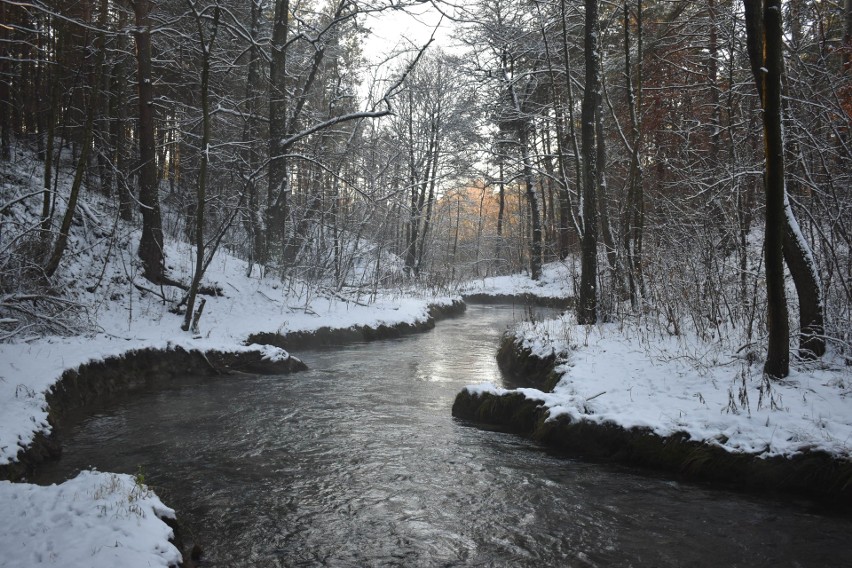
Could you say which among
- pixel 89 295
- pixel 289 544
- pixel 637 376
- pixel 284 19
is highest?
pixel 284 19

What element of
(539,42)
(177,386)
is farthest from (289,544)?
(539,42)

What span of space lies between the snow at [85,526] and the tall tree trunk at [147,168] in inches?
379

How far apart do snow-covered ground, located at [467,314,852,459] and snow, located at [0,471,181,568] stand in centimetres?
502

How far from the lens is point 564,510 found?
5.19 metres

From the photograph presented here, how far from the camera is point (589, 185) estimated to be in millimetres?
11602

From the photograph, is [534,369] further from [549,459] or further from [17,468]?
[17,468]

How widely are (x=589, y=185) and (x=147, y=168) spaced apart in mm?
10199

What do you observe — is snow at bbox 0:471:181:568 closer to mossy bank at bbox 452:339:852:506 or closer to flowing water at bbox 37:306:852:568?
flowing water at bbox 37:306:852:568

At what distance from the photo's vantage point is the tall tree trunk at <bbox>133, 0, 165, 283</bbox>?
41.9 ft

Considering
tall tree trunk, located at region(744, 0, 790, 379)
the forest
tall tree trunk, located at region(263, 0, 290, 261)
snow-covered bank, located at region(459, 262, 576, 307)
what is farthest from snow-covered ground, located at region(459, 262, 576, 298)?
tall tree trunk, located at region(744, 0, 790, 379)

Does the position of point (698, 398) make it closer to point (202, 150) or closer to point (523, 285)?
point (202, 150)

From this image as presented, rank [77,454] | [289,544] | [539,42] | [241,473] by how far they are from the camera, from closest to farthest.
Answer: [289,544] → [241,473] → [77,454] → [539,42]

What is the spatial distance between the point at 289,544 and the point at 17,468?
10.0 ft

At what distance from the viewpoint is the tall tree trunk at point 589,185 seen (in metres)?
11.3
